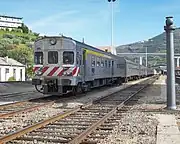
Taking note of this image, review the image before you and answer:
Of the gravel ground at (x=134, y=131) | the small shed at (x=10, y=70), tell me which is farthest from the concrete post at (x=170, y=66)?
the small shed at (x=10, y=70)

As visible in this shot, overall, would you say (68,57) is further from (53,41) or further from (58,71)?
(53,41)

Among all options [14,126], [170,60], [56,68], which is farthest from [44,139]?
[56,68]

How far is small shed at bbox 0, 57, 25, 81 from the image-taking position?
5828 cm

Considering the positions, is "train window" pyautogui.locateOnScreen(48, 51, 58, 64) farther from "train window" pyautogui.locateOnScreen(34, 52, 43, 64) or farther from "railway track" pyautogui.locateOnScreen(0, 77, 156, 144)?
A: "railway track" pyautogui.locateOnScreen(0, 77, 156, 144)

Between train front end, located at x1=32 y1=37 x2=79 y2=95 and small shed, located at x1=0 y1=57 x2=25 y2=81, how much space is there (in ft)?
132

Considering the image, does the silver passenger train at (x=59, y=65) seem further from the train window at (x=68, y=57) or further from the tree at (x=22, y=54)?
the tree at (x=22, y=54)

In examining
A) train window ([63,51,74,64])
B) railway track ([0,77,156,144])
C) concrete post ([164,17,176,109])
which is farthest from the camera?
train window ([63,51,74,64])

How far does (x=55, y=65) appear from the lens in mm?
18156

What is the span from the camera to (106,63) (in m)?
27.2

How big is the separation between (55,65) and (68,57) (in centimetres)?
80

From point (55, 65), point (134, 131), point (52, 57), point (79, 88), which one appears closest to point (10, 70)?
point (79, 88)

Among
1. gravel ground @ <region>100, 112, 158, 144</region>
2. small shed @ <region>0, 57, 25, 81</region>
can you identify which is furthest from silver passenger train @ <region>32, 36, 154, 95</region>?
small shed @ <region>0, 57, 25, 81</region>

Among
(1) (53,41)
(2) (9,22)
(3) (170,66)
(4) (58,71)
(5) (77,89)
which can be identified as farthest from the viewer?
(2) (9,22)

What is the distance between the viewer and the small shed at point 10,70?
58.3 meters
